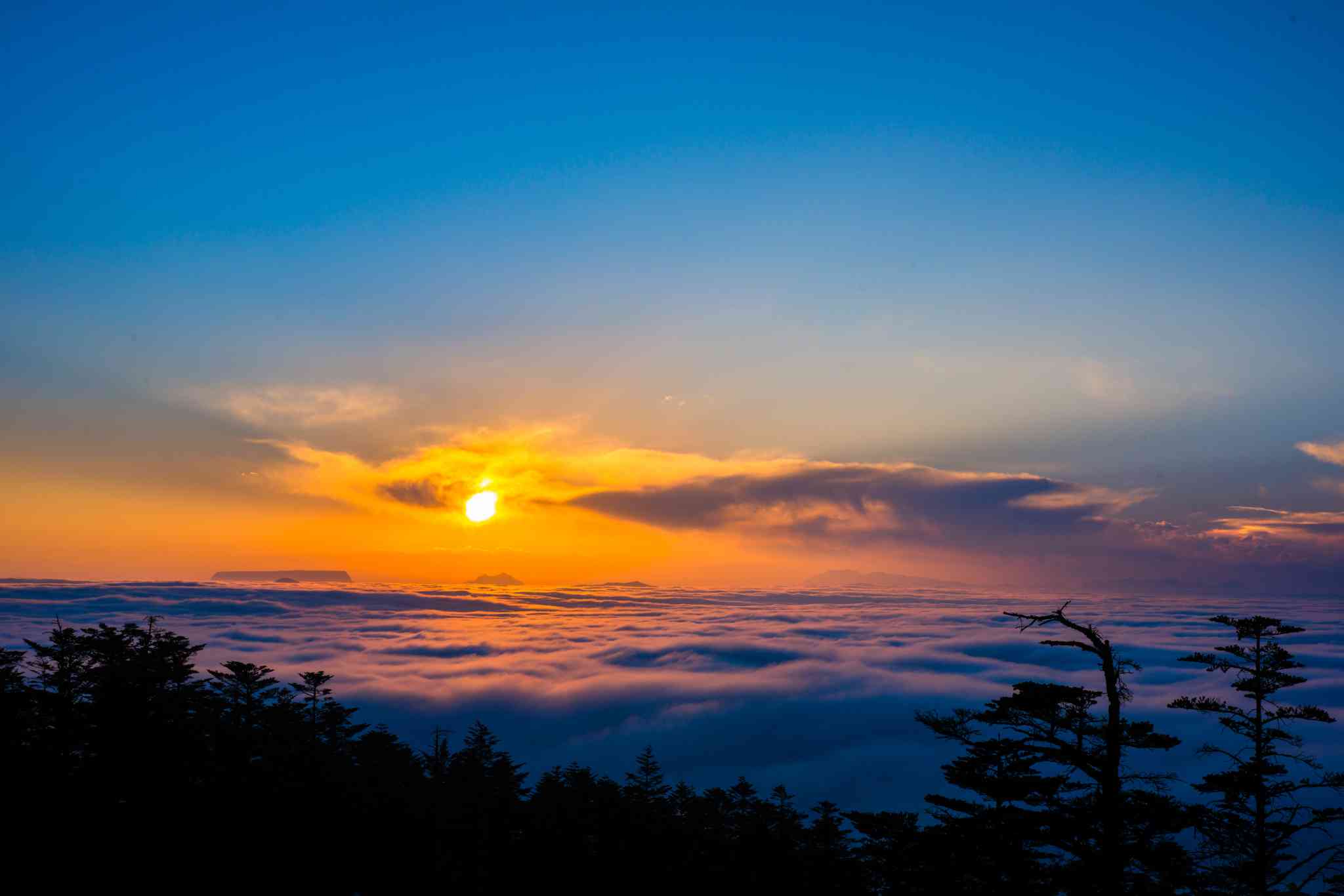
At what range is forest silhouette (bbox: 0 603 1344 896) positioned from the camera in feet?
52.7

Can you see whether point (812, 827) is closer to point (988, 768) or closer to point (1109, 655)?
point (988, 768)

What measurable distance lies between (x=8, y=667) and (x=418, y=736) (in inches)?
6989

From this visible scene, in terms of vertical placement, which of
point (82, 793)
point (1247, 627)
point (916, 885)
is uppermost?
point (1247, 627)

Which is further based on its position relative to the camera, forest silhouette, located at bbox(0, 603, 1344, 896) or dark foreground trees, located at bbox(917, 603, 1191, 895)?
forest silhouette, located at bbox(0, 603, 1344, 896)

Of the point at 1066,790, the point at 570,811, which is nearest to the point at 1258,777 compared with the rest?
the point at 1066,790

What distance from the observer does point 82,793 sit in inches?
925

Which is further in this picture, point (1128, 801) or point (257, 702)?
point (257, 702)

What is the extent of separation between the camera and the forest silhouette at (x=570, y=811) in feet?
52.7

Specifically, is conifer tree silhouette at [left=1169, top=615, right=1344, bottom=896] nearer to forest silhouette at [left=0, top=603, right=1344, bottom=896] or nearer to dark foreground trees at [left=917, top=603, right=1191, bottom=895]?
forest silhouette at [left=0, top=603, right=1344, bottom=896]

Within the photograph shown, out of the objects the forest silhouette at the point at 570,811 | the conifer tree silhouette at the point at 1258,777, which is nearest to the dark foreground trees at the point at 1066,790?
the forest silhouette at the point at 570,811

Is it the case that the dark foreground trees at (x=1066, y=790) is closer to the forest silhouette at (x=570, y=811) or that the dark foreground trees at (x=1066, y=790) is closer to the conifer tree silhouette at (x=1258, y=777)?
the forest silhouette at (x=570, y=811)

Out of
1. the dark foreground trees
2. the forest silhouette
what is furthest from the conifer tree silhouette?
the dark foreground trees

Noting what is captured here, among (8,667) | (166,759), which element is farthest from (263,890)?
(8,667)

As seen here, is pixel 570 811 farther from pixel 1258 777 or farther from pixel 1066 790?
pixel 1258 777
